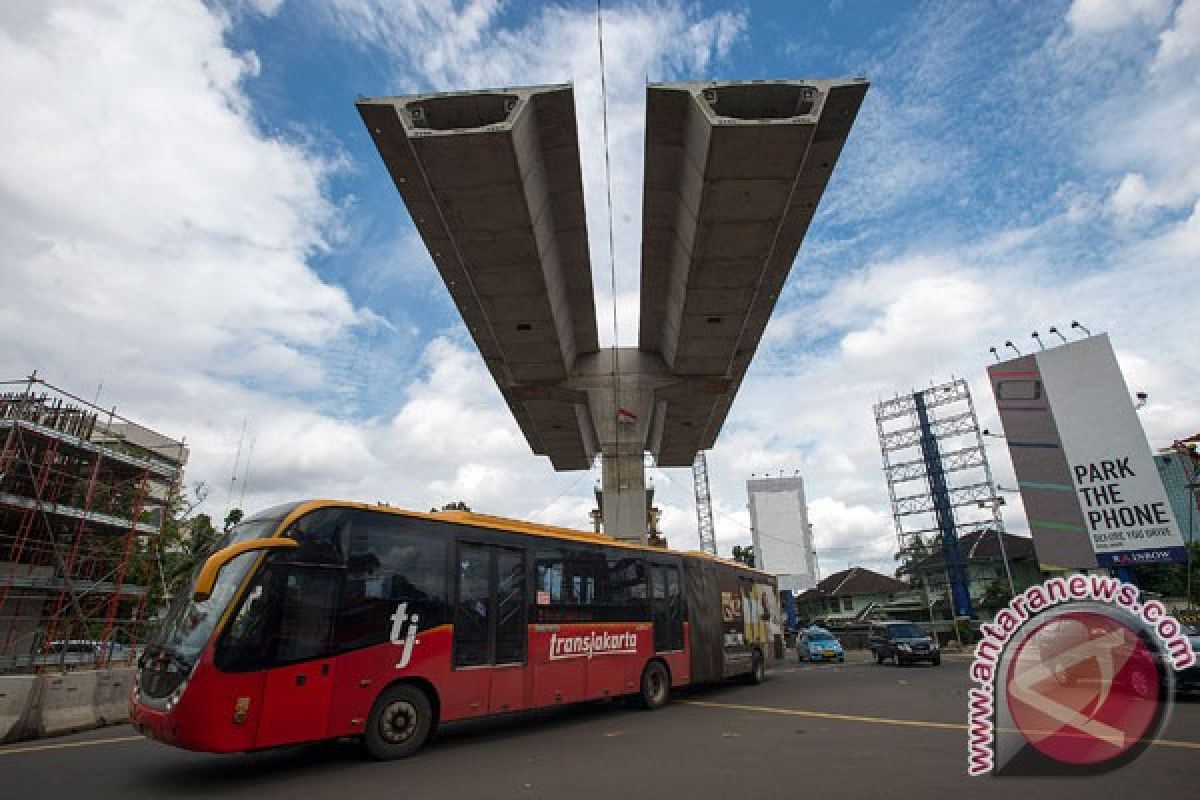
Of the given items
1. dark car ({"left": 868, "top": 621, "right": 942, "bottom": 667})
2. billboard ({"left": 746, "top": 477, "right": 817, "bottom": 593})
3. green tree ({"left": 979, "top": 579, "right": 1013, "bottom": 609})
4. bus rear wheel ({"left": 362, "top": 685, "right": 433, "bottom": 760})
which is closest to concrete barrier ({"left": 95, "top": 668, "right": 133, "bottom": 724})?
bus rear wheel ({"left": 362, "top": 685, "right": 433, "bottom": 760})

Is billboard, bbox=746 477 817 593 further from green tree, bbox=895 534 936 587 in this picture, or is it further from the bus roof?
the bus roof

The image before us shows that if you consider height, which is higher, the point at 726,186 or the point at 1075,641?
the point at 726,186

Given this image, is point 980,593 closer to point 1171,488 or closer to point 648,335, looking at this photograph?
point 1171,488

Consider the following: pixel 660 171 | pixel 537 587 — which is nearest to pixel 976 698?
pixel 537 587

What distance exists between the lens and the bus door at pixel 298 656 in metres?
6.39

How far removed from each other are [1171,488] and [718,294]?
2676 inches

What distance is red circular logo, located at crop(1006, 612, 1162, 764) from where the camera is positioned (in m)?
8.17

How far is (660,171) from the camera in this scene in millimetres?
15445

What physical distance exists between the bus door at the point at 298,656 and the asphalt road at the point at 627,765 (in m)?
0.51

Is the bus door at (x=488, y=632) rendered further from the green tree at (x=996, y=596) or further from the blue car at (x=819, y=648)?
the green tree at (x=996, y=596)

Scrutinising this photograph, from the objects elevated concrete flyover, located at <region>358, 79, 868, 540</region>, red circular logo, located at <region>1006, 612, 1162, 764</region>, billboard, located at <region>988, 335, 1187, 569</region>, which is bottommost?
red circular logo, located at <region>1006, 612, 1162, 764</region>

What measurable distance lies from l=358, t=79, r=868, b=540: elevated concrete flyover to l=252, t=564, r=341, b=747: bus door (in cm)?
940

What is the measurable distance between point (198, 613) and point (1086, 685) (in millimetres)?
13930

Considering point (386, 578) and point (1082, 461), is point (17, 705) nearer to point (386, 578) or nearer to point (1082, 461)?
point (386, 578)
